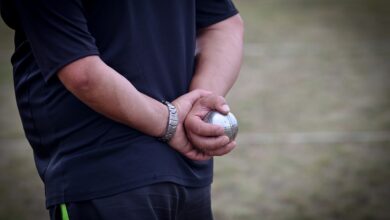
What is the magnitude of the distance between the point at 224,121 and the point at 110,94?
0.33 metres

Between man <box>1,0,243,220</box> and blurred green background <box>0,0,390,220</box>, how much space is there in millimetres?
2661

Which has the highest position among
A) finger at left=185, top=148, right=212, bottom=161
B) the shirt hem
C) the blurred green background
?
finger at left=185, top=148, right=212, bottom=161

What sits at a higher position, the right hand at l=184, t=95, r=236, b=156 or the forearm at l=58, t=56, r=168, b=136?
the forearm at l=58, t=56, r=168, b=136

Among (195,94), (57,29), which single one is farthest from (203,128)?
(57,29)

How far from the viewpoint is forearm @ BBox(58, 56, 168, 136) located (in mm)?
1787

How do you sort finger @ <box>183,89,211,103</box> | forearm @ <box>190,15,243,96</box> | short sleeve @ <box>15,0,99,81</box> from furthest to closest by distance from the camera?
1. forearm @ <box>190,15,243,96</box>
2. finger @ <box>183,89,211,103</box>
3. short sleeve @ <box>15,0,99,81</box>

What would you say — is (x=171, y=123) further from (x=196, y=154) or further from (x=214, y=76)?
(x=214, y=76)

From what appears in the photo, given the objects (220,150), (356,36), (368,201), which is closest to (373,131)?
(368,201)

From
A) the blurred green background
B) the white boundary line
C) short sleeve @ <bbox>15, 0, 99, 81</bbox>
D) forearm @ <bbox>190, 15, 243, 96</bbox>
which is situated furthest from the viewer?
the white boundary line

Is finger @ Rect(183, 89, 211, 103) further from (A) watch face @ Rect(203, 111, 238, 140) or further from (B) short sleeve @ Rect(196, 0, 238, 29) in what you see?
→ (B) short sleeve @ Rect(196, 0, 238, 29)

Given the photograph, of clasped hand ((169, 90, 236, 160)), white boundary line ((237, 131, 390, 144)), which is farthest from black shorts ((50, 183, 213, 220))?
white boundary line ((237, 131, 390, 144))

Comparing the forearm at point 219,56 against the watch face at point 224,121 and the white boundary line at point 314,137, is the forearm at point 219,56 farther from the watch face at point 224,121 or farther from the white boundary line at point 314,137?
the white boundary line at point 314,137

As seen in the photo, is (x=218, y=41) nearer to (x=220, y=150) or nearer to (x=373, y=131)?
(x=220, y=150)

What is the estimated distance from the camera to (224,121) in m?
1.94
